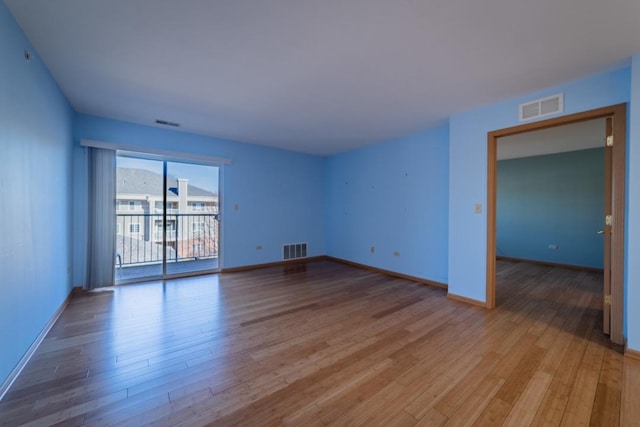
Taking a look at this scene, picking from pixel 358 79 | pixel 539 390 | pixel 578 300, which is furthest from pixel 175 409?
pixel 578 300

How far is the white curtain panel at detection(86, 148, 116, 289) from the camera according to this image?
3699 millimetres

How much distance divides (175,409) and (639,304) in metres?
3.60

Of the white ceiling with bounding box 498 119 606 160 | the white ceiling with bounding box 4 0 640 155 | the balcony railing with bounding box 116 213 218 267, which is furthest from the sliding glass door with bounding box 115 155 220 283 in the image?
the white ceiling with bounding box 498 119 606 160

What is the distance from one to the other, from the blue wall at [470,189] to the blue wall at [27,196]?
4395 mm

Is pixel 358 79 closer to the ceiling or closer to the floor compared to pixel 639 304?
closer to the ceiling

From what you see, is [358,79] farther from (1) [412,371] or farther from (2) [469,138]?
(1) [412,371]

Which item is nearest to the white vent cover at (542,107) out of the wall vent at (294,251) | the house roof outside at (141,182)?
the wall vent at (294,251)

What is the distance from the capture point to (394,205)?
480 centimetres

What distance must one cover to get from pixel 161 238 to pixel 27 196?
257 centimetres

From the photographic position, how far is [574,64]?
7.44ft

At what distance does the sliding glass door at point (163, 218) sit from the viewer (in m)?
4.32

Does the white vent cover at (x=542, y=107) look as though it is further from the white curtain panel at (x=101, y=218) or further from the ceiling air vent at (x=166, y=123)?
the white curtain panel at (x=101, y=218)

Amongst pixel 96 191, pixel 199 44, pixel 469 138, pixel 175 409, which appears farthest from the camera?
pixel 96 191

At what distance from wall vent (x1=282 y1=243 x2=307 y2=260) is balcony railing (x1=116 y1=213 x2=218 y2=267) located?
57.5 inches
